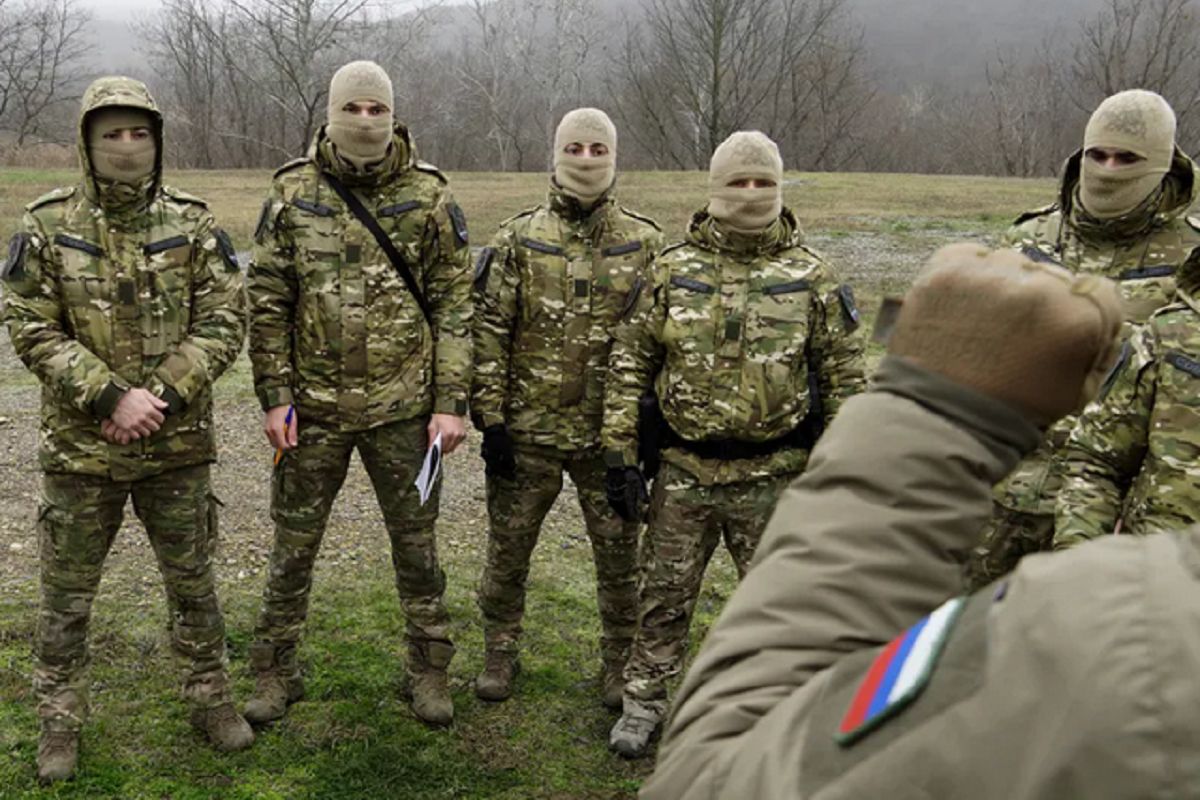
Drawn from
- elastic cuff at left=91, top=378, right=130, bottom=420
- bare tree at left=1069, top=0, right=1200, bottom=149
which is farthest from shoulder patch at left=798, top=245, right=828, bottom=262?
bare tree at left=1069, top=0, right=1200, bottom=149

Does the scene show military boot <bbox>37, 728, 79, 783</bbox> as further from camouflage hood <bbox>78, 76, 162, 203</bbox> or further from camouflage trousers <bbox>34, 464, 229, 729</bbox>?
camouflage hood <bbox>78, 76, 162, 203</bbox>

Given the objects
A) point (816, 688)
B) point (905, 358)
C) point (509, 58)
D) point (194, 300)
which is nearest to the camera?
point (816, 688)

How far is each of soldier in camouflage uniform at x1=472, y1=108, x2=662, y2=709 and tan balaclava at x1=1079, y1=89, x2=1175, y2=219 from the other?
1.63 metres

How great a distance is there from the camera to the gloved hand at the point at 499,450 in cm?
415

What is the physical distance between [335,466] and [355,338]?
1.63 feet

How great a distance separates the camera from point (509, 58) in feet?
169

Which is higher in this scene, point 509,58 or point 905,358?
point 509,58

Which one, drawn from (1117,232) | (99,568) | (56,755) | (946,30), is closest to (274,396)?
(99,568)

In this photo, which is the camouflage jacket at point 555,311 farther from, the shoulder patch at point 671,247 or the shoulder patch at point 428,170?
the shoulder patch at point 428,170

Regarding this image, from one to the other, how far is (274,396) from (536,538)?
120 centimetres

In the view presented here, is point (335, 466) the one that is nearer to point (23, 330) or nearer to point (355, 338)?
point (355, 338)

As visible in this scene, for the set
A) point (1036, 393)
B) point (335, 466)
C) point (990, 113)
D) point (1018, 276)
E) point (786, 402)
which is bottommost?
point (335, 466)

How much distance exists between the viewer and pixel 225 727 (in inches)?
151

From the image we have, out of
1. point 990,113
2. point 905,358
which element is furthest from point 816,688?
point 990,113
